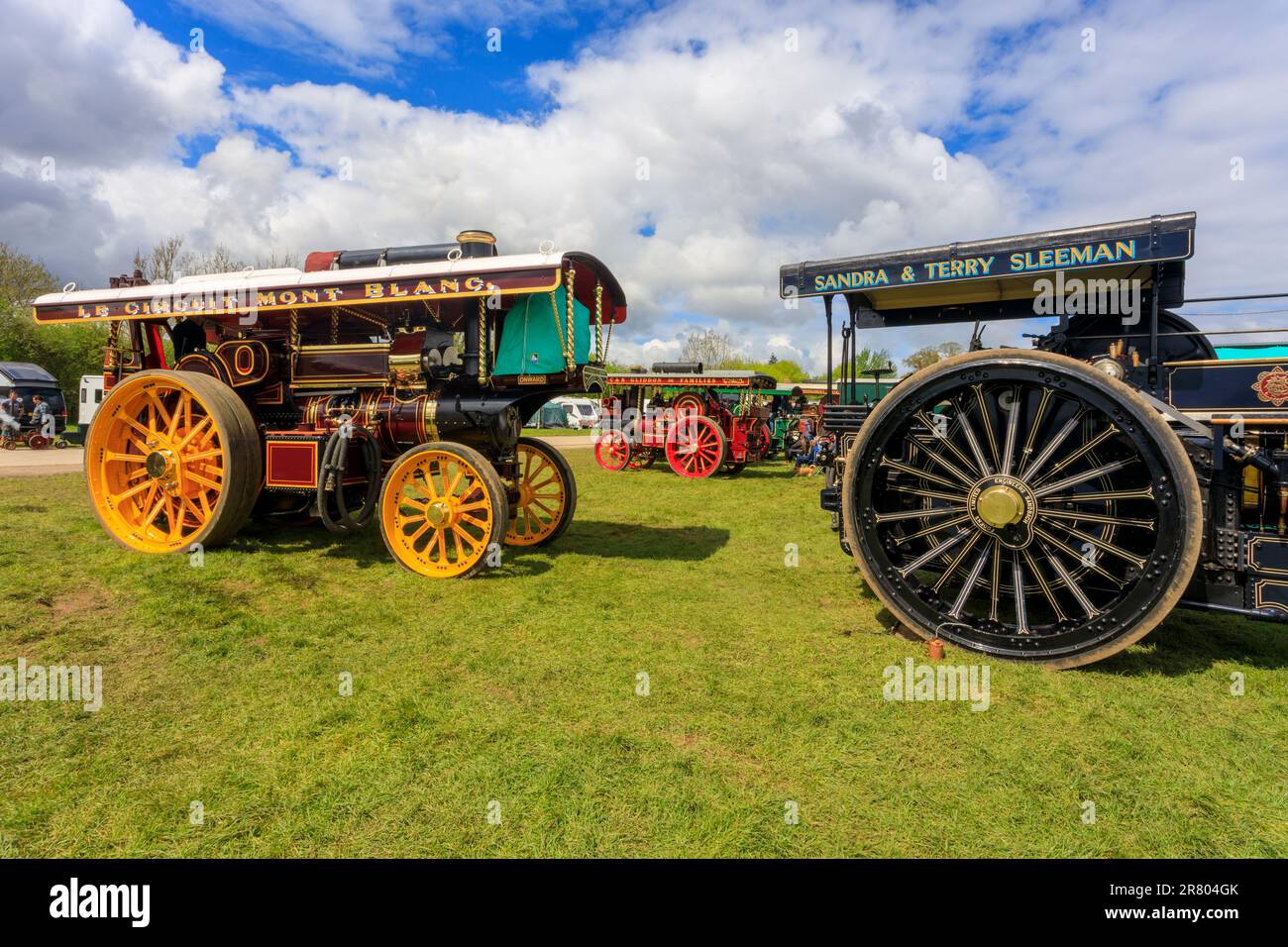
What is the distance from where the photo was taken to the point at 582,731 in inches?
125

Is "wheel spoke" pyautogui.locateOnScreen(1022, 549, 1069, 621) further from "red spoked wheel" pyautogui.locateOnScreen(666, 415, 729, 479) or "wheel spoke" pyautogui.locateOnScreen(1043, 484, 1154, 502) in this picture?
"red spoked wheel" pyautogui.locateOnScreen(666, 415, 729, 479)

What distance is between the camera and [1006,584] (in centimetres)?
493

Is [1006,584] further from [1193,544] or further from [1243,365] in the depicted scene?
[1243,365]

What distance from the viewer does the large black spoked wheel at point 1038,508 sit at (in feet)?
12.2

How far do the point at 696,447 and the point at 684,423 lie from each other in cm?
80

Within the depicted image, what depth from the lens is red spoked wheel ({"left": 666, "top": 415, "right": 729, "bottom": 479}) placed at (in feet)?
53.3

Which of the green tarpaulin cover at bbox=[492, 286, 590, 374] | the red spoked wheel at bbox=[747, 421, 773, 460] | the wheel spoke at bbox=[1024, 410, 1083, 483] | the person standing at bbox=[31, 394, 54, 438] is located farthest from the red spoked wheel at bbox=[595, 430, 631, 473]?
the person standing at bbox=[31, 394, 54, 438]

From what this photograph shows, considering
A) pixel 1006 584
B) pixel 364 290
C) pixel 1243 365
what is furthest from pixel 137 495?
pixel 1243 365

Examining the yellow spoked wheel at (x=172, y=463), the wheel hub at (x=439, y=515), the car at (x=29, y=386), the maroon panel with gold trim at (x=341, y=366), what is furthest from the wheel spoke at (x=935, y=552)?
the car at (x=29, y=386)

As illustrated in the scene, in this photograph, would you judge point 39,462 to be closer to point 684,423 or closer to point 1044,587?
point 684,423

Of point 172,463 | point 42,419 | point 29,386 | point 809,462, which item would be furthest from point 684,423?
point 29,386

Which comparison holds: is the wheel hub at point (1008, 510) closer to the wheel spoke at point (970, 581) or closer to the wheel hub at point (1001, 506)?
the wheel hub at point (1001, 506)

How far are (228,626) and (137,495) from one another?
11.1 ft

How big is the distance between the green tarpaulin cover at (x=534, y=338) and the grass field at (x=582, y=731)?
2.08 m
